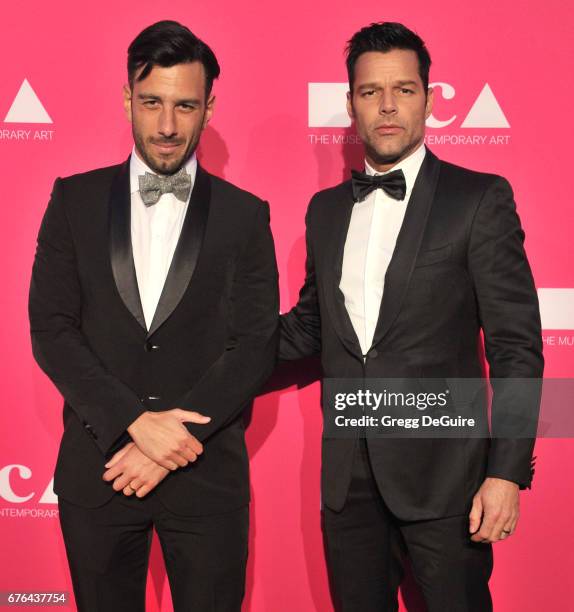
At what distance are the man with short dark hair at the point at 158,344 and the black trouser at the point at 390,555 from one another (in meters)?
0.31

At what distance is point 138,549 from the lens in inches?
87.5

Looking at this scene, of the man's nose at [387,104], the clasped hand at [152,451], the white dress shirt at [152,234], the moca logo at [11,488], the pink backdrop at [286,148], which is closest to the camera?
the clasped hand at [152,451]

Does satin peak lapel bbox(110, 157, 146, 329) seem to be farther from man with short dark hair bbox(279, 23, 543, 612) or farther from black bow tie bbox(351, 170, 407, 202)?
black bow tie bbox(351, 170, 407, 202)

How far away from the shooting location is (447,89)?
2838 millimetres

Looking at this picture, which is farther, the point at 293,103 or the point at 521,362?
the point at 293,103

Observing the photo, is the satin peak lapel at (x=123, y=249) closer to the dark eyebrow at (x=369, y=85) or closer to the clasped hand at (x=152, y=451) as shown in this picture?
the clasped hand at (x=152, y=451)

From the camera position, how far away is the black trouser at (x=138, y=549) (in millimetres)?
2141

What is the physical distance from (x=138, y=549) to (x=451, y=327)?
42.1 inches

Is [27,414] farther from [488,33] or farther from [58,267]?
[488,33]

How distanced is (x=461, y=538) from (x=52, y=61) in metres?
2.11

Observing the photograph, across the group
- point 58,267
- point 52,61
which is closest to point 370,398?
point 58,267

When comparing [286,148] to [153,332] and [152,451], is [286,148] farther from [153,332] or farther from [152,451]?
[152,451]

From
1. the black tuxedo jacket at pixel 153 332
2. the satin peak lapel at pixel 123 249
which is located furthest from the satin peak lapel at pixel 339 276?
the satin peak lapel at pixel 123 249

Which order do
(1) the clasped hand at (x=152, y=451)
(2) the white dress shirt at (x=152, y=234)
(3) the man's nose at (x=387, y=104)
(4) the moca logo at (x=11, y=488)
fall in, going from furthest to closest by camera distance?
(4) the moca logo at (x=11, y=488), (3) the man's nose at (x=387, y=104), (2) the white dress shirt at (x=152, y=234), (1) the clasped hand at (x=152, y=451)
